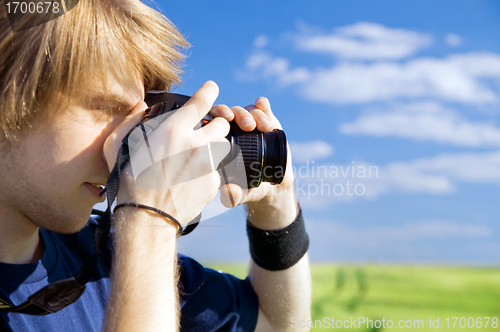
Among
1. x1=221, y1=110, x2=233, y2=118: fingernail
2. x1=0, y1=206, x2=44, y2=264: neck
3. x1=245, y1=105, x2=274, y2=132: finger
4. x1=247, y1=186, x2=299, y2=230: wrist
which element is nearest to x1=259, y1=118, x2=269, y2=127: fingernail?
x1=245, y1=105, x2=274, y2=132: finger

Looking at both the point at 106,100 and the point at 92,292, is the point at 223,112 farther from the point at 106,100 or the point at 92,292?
the point at 92,292

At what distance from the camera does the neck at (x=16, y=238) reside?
3.70 feet

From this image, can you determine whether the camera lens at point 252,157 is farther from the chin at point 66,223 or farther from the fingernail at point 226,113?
the chin at point 66,223

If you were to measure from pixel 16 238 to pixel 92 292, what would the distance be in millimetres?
275

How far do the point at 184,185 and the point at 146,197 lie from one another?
0.30 ft

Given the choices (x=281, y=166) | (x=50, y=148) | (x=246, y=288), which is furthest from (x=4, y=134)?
(x=246, y=288)

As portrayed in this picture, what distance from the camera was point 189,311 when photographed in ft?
4.45

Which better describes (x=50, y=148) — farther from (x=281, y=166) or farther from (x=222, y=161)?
(x=281, y=166)

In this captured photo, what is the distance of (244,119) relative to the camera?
1104mm

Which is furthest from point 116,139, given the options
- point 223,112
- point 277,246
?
point 277,246

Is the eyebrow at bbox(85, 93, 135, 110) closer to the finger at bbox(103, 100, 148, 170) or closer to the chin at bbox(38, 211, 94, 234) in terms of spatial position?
the finger at bbox(103, 100, 148, 170)

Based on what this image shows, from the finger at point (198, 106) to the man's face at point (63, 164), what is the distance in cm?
25

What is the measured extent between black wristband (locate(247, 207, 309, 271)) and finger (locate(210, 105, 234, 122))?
452mm

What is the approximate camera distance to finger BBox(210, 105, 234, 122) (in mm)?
1084
